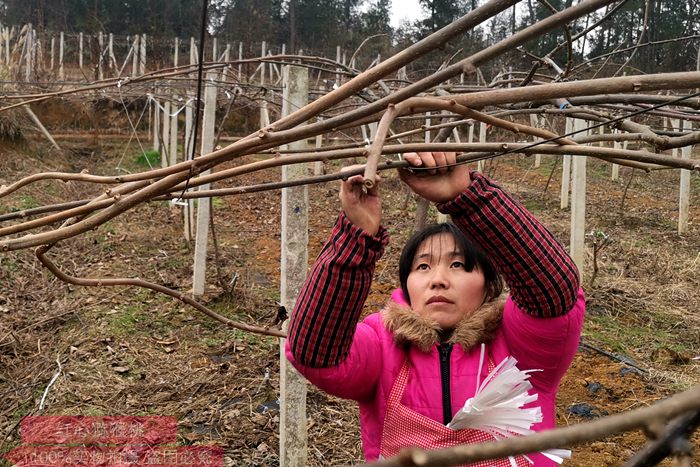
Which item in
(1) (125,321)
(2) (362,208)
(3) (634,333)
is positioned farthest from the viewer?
(3) (634,333)

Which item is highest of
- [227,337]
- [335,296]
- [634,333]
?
[335,296]

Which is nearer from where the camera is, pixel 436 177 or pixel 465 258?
pixel 436 177

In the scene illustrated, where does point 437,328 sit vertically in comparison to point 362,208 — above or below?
below

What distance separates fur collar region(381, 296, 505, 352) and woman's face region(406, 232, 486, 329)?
0.04 metres

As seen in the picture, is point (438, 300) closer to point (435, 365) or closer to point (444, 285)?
point (444, 285)

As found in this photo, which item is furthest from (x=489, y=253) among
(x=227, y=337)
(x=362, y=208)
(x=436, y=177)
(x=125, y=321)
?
(x=125, y=321)

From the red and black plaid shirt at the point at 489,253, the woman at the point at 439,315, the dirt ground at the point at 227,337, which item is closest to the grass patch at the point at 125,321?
the dirt ground at the point at 227,337

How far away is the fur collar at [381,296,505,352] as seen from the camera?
1.39 meters

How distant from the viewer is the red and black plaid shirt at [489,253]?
1145 mm

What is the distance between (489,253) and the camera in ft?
4.11

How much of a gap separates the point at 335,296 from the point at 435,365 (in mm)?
379

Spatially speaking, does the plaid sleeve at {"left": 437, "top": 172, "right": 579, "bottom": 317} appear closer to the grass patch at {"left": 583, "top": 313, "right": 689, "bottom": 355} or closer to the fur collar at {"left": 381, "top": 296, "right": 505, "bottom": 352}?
the fur collar at {"left": 381, "top": 296, "right": 505, "bottom": 352}

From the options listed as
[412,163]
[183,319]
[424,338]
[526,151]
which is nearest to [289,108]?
[424,338]

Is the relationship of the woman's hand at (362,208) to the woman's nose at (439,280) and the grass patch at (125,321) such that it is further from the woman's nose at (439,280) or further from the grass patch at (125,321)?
the grass patch at (125,321)
